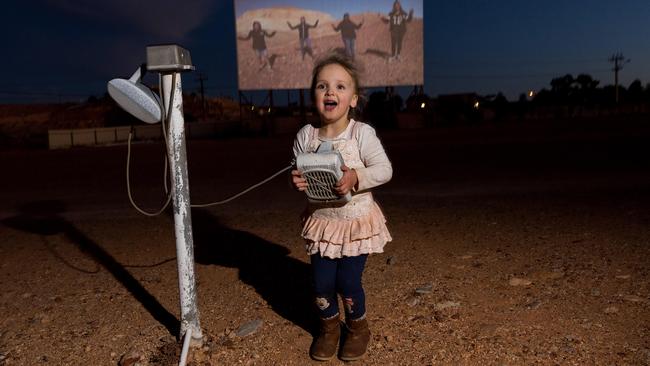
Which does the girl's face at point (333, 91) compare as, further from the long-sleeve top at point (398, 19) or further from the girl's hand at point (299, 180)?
the long-sleeve top at point (398, 19)

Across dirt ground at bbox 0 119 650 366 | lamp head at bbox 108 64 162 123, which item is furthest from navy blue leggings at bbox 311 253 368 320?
lamp head at bbox 108 64 162 123

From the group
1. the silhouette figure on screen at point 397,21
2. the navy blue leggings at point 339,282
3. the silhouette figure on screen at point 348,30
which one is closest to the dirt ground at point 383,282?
the navy blue leggings at point 339,282

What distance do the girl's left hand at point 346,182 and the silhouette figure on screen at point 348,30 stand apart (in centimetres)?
3039

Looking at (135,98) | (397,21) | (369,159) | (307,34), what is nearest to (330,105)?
(369,159)

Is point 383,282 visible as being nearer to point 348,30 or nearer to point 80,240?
point 80,240

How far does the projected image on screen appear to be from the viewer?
31.5 meters

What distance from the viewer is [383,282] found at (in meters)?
3.68

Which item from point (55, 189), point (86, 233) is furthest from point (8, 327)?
point (55, 189)

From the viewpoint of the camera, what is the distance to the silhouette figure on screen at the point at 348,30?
31625mm

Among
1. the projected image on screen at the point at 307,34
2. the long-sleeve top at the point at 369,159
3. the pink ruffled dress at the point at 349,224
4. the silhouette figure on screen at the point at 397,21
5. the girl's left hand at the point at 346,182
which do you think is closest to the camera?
the girl's left hand at the point at 346,182

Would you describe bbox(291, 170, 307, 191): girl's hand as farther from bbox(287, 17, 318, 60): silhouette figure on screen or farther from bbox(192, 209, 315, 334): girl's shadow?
bbox(287, 17, 318, 60): silhouette figure on screen

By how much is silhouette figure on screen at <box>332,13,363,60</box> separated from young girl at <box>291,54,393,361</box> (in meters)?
30.0

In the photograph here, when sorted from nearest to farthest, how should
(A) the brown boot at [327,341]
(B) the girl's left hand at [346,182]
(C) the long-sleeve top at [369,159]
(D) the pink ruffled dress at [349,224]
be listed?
(B) the girl's left hand at [346,182]
(C) the long-sleeve top at [369,159]
(D) the pink ruffled dress at [349,224]
(A) the brown boot at [327,341]

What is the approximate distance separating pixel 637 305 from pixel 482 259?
1203 mm
